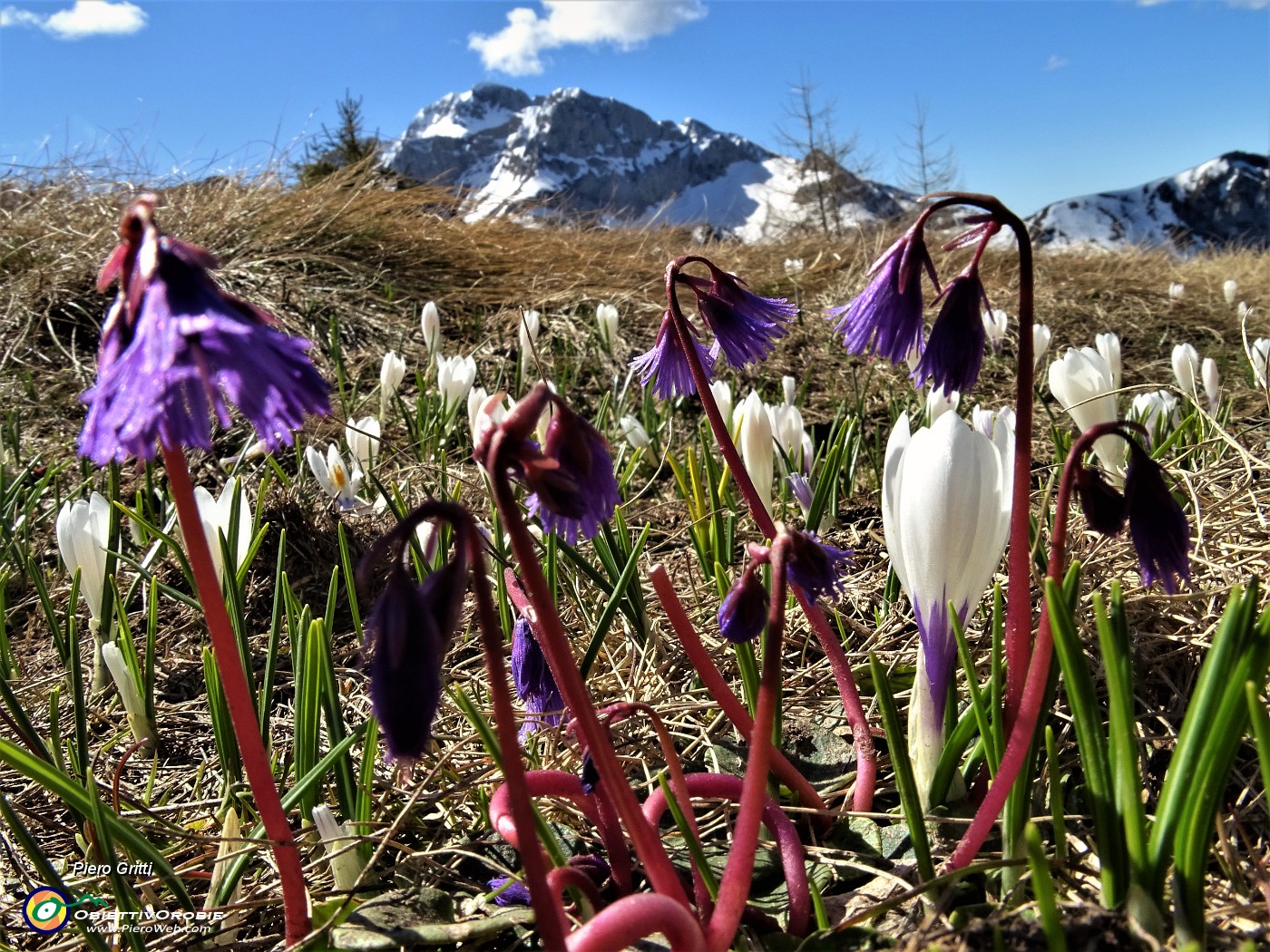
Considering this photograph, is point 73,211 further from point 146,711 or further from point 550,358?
point 146,711

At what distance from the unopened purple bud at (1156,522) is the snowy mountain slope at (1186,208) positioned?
25.6 meters

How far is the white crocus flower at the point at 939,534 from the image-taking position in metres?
1.12

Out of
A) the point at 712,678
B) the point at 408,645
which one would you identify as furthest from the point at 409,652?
the point at 712,678

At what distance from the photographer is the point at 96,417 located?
661 millimetres

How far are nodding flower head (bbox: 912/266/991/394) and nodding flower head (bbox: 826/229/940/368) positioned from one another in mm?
30

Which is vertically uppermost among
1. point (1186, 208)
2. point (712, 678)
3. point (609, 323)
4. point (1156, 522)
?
point (1186, 208)

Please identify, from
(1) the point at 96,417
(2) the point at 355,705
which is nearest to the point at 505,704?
(1) the point at 96,417

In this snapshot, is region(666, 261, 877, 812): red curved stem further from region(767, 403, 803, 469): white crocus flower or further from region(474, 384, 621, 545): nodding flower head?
region(767, 403, 803, 469): white crocus flower

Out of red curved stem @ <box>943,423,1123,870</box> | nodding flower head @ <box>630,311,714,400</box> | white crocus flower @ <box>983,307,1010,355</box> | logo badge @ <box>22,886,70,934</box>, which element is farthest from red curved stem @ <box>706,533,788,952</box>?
white crocus flower @ <box>983,307,1010,355</box>

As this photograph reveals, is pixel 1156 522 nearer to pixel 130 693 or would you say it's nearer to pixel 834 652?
pixel 834 652

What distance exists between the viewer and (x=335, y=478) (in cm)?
277

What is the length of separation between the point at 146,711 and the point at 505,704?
1.39 meters

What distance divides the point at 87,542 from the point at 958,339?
1.80 meters

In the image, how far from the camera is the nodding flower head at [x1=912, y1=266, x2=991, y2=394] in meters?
1.00
